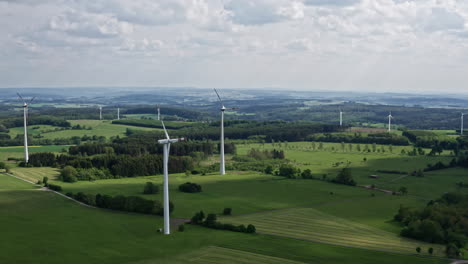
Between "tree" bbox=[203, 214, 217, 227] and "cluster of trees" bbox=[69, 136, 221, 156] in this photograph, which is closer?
"tree" bbox=[203, 214, 217, 227]

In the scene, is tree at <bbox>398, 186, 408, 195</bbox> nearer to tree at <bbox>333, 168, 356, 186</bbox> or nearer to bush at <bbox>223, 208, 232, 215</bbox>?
tree at <bbox>333, 168, 356, 186</bbox>

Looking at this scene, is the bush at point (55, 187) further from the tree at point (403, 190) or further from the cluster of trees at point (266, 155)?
the cluster of trees at point (266, 155)

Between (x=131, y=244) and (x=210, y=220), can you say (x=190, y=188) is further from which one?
(x=131, y=244)

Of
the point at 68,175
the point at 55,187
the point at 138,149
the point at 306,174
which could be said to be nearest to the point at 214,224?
the point at 55,187

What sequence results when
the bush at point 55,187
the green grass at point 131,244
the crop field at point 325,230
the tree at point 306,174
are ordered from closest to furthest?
the green grass at point 131,244 < the crop field at point 325,230 < the bush at point 55,187 < the tree at point 306,174

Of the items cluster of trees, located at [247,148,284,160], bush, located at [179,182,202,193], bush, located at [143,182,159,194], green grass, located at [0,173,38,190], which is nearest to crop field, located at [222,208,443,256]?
bush, located at [179,182,202,193]

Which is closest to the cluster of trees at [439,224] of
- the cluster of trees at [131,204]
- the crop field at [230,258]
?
the crop field at [230,258]
